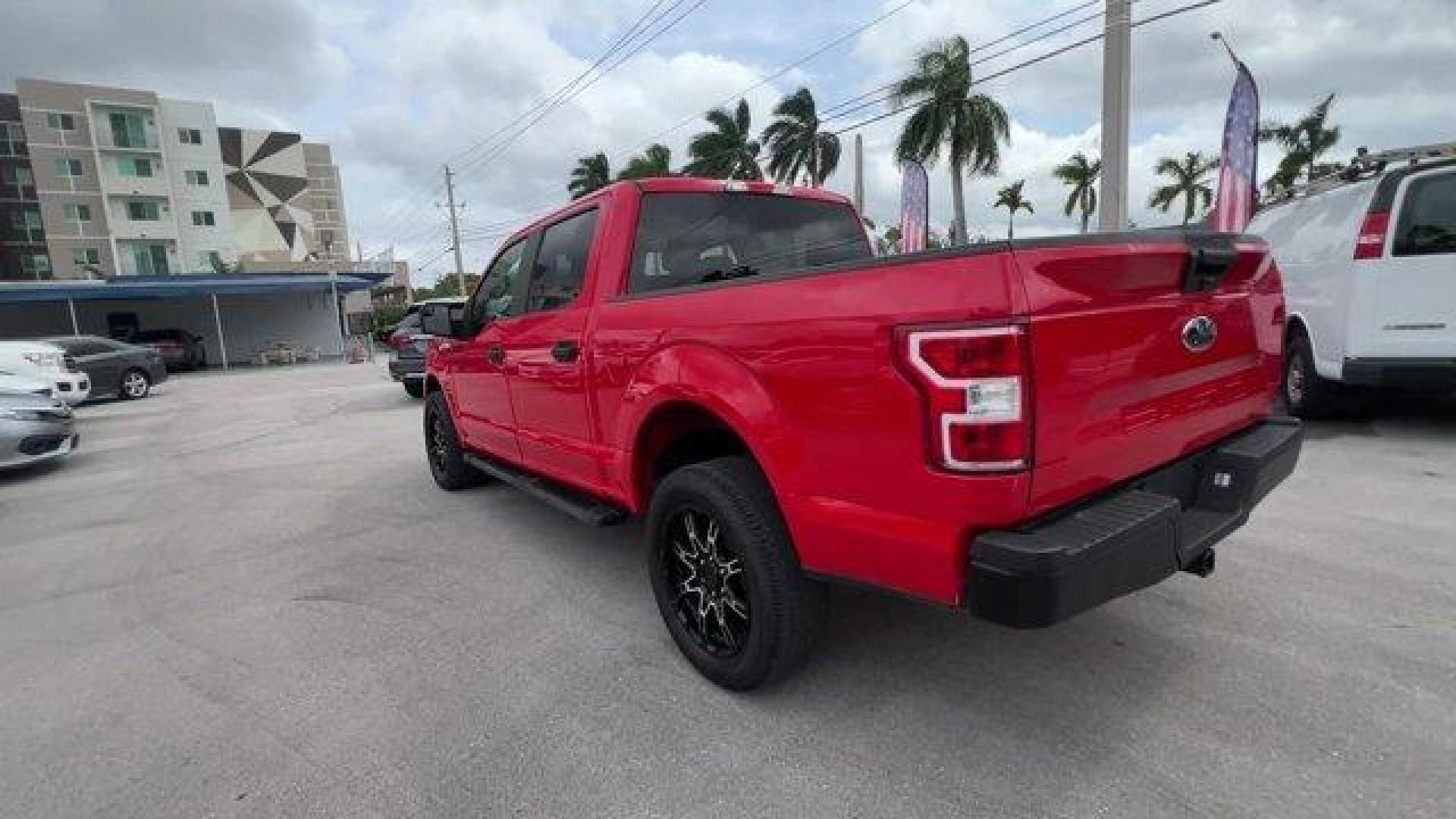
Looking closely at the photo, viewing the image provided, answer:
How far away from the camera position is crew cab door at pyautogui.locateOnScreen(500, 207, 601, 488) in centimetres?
346

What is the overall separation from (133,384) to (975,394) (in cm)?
2132

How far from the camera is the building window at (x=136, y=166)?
143ft

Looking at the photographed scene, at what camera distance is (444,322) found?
15.5 ft

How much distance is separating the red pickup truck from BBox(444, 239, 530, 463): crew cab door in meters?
0.80

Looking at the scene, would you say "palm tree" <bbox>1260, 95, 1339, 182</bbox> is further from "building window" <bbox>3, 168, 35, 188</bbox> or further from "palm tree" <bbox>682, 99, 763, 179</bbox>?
"building window" <bbox>3, 168, 35, 188</bbox>

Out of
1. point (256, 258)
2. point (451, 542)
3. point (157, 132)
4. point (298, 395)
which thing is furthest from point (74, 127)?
point (451, 542)

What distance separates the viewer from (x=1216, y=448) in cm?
254

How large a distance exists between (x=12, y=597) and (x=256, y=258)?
194 ft

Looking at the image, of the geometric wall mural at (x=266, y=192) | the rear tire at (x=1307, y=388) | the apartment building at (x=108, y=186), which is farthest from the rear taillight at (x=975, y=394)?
the geometric wall mural at (x=266, y=192)

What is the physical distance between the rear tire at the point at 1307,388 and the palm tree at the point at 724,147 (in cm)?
3335

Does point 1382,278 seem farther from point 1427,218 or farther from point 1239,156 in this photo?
point 1239,156

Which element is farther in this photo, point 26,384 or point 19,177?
point 19,177

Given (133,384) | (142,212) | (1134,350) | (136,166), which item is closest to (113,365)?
(133,384)

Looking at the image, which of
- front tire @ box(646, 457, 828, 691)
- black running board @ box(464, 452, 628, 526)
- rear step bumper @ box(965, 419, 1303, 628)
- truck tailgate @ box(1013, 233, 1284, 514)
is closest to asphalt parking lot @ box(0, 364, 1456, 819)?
front tire @ box(646, 457, 828, 691)
